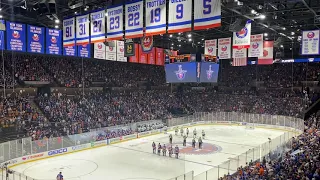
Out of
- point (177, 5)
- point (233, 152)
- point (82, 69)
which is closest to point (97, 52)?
point (82, 69)

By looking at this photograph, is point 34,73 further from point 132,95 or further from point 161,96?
point 161,96

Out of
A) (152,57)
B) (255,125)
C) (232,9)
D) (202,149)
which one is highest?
(232,9)

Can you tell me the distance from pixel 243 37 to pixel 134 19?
29.3 feet

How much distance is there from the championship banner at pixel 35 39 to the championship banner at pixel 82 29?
9974mm

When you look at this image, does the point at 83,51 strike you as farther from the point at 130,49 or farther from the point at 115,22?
the point at 115,22

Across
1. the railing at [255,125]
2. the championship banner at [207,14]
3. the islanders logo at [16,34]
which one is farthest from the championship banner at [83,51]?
the championship banner at [207,14]

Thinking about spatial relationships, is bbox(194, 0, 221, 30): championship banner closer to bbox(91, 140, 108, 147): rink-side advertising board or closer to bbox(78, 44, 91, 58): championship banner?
bbox(91, 140, 108, 147): rink-side advertising board

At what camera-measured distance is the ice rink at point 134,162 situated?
56.0 ft

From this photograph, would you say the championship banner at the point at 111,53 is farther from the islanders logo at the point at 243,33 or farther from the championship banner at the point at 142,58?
the islanders logo at the point at 243,33

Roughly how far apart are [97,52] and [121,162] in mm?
10766

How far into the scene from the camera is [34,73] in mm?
28625

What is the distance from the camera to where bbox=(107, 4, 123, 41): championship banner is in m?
12.6

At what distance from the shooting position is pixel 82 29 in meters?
14.4

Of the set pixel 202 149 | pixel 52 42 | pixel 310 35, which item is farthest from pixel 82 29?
pixel 202 149
